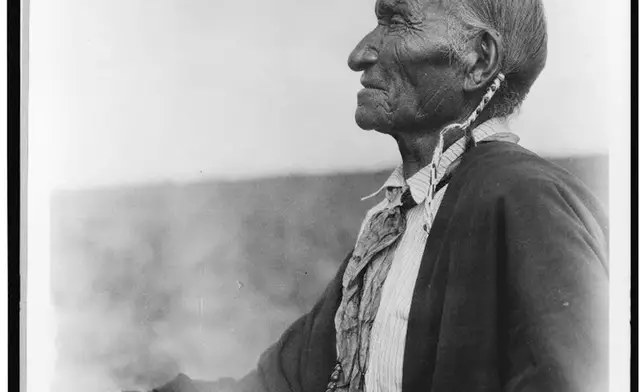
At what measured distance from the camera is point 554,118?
274cm

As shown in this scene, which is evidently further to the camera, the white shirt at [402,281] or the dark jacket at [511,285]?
the white shirt at [402,281]

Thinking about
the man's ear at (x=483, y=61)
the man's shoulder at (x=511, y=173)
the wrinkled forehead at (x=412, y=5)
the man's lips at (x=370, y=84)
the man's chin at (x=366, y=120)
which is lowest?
the man's shoulder at (x=511, y=173)

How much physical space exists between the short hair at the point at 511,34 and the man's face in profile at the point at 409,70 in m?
0.04

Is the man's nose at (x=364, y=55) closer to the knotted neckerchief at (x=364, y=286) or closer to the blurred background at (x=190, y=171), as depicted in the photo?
the blurred background at (x=190, y=171)

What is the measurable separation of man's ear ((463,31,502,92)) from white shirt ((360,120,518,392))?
0.28 ft

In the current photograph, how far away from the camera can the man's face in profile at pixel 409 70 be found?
2736mm

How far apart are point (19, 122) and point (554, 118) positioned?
1.19 meters

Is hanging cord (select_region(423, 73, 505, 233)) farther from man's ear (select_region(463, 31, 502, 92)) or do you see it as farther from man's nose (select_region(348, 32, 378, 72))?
man's nose (select_region(348, 32, 378, 72))

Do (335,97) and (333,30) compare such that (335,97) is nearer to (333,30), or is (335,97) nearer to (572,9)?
(333,30)

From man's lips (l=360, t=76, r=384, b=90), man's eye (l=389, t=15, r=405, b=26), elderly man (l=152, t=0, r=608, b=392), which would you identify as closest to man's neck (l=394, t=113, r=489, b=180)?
elderly man (l=152, t=0, r=608, b=392)

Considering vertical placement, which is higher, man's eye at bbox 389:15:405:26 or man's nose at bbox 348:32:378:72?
man's eye at bbox 389:15:405:26

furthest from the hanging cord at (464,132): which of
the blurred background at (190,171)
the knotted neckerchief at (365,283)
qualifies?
the blurred background at (190,171)

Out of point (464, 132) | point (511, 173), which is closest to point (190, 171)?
point (464, 132)

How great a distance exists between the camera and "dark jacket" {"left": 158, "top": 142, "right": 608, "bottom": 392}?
8.43 feet
